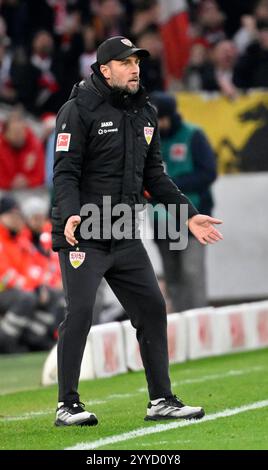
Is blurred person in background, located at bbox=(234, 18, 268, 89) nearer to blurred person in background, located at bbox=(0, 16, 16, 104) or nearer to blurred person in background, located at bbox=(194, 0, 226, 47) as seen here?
blurred person in background, located at bbox=(194, 0, 226, 47)

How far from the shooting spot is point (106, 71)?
818 centimetres

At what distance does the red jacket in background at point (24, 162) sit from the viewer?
17406mm

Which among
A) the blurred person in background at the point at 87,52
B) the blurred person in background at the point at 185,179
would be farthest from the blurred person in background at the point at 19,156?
the blurred person in background at the point at 185,179

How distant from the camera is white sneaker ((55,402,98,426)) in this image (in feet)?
26.3

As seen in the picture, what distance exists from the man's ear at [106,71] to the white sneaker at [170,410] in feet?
6.22

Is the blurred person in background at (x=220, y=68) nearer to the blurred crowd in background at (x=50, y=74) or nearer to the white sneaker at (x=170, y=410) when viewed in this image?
the blurred crowd in background at (x=50, y=74)

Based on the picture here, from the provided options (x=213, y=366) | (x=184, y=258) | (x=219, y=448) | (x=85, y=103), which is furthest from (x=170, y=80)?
(x=219, y=448)

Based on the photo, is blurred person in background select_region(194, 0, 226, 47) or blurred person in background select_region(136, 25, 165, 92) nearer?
blurred person in background select_region(136, 25, 165, 92)

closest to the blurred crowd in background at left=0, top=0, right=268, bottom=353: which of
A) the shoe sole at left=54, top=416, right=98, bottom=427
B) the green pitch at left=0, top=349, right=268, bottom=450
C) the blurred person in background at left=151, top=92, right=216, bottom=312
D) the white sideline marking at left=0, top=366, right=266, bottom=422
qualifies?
the blurred person in background at left=151, top=92, right=216, bottom=312

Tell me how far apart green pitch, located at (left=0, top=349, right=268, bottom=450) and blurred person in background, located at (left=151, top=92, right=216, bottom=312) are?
95cm

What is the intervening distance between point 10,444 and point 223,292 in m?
9.75
